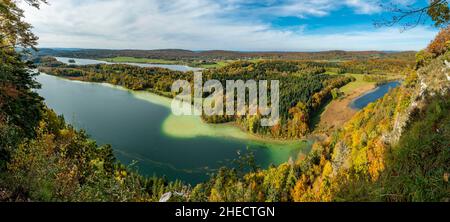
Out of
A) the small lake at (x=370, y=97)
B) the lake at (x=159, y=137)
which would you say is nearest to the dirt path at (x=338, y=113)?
the small lake at (x=370, y=97)

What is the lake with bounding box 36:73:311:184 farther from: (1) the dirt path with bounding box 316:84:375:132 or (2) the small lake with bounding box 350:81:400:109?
(2) the small lake with bounding box 350:81:400:109

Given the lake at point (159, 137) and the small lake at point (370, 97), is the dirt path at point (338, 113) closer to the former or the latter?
the small lake at point (370, 97)

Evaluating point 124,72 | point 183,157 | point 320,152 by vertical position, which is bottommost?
point 183,157

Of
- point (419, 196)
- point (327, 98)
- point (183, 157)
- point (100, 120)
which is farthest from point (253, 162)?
point (327, 98)

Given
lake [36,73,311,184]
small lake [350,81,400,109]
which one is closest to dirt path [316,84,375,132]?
small lake [350,81,400,109]

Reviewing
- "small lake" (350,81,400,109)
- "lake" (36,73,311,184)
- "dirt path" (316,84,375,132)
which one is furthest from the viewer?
"small lake" (350,81,400,109)
